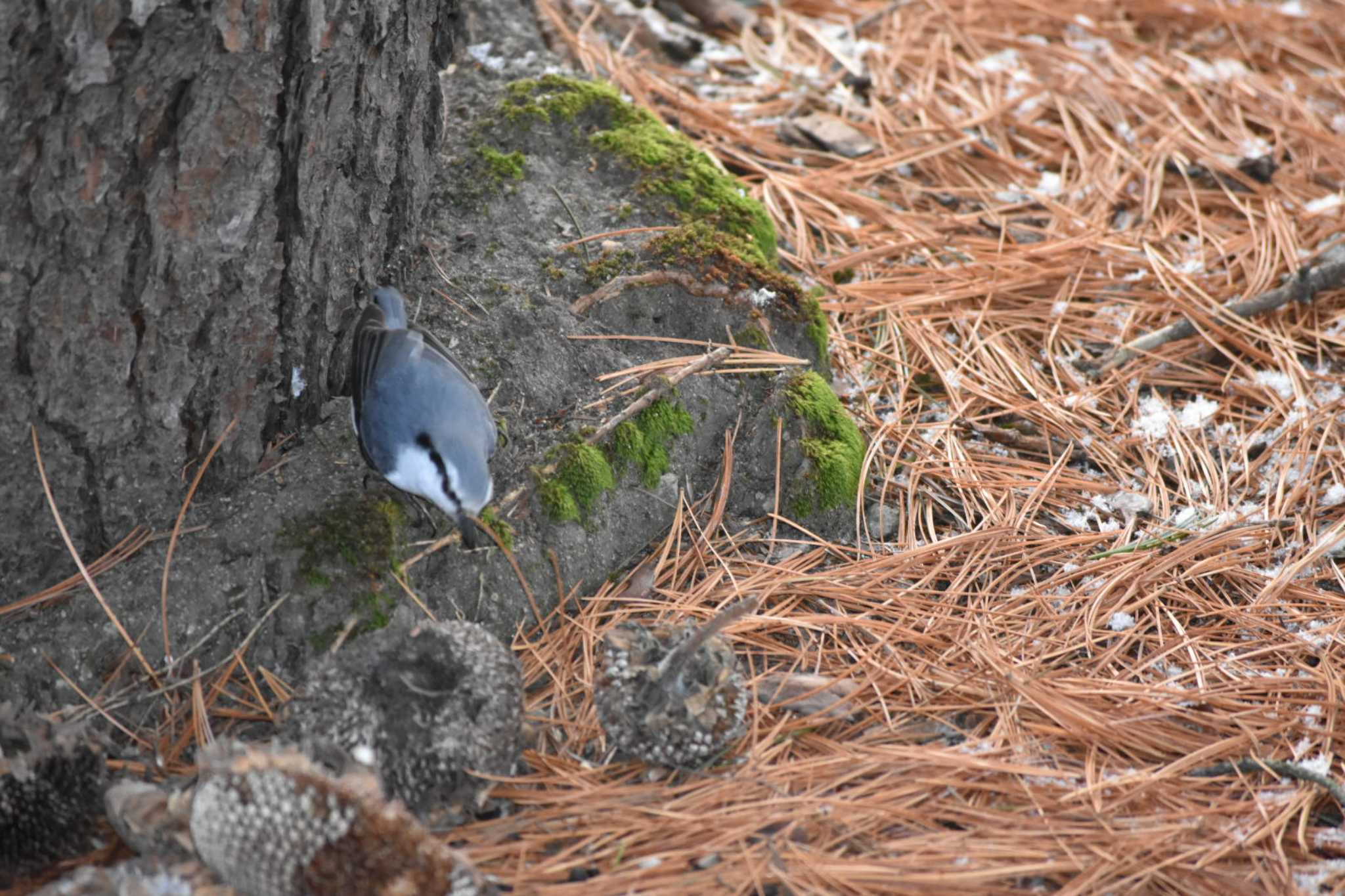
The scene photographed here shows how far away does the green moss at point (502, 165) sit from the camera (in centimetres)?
359

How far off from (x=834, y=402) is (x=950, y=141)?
1978mm

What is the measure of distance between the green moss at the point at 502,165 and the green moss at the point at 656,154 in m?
0.19

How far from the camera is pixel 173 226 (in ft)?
7.89

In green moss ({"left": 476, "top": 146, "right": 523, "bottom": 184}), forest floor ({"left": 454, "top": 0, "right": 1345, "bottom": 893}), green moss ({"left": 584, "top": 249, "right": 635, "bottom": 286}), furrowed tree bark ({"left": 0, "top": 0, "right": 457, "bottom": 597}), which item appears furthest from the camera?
green moss ({"left": 476, "top": 146, "right": 523, "bottom": 184})

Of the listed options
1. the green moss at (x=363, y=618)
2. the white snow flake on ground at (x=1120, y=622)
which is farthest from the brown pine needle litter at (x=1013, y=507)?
the green moss at (x=363, y=618)

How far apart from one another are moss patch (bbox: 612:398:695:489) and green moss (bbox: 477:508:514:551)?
385mm

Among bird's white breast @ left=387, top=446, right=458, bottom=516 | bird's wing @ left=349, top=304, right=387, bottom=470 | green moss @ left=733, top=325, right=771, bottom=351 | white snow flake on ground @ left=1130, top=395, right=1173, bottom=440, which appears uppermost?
bird's wing @ left=349, top=304, right=387, bottom=470

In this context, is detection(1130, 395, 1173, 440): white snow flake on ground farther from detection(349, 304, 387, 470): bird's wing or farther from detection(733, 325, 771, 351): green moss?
detection(349, 304, 387, 470): bird's wing

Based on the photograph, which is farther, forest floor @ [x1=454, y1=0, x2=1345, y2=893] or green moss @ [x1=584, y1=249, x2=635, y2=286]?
green moss @ [x1=584, y1=249, x2=635, y2=286]

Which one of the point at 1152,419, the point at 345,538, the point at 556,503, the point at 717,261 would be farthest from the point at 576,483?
the point at 1152,419

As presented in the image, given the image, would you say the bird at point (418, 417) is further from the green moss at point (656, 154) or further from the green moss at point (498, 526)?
the green moss at point (656, 154)

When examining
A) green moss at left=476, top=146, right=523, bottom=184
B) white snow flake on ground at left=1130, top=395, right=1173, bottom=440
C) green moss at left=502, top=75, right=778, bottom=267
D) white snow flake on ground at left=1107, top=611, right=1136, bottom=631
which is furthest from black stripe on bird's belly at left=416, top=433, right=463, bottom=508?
white snow flake on ground at left=1130, top=395, right=1173, bottom=440

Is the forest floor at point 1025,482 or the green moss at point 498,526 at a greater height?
the green moss at point 498,526

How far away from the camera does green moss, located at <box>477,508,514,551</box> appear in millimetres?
2844
